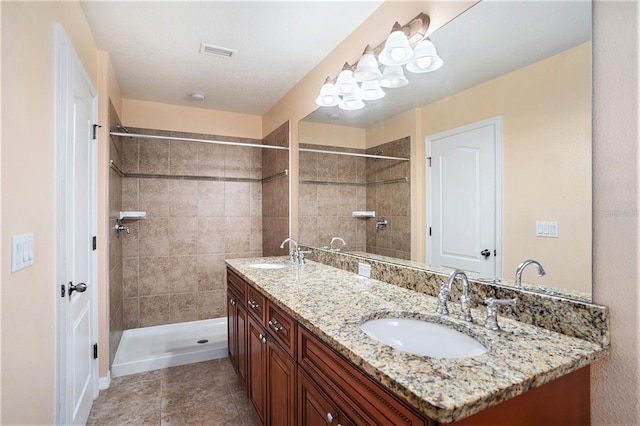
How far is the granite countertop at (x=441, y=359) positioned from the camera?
0.70 meters

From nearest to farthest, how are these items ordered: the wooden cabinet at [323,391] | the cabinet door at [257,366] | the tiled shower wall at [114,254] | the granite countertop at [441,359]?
the granite countertop at [441,359] → the wooden cabinet at [323,391] → the cabinet door at [257,366] → the tiled shower wall at [114,254]

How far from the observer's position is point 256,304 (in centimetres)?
189

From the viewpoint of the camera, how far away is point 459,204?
4.93 ft

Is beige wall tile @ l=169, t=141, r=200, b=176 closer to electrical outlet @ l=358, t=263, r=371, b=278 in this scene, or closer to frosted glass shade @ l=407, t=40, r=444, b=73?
electrical outlet @ l=358, t=263, r=371, b=278

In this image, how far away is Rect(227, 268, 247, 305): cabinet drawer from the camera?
2.15 m

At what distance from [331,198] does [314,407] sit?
161 centimetres

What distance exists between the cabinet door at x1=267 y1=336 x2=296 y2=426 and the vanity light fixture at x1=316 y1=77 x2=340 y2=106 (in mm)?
1636

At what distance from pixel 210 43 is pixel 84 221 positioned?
56.4 inches

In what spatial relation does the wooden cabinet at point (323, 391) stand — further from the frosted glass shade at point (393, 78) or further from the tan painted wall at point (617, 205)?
the frosted glass shade at point (393, 78)

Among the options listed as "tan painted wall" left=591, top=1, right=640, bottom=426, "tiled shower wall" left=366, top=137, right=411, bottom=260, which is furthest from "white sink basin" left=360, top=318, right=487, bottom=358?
"tiled shower wall" left=366, top=137, right=411, bottom=260

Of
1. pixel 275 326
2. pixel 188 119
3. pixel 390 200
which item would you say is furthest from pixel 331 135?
pixel 188 119

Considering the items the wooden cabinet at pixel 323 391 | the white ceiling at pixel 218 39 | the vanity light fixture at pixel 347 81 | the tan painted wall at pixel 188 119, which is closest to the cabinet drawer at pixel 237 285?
the wooden cabinet at pixel 323 391

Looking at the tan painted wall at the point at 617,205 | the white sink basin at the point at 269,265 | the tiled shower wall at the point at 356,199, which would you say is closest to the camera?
the tan painted wall at the point at 617,205

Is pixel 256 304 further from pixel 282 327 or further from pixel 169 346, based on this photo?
pixel 169 346
